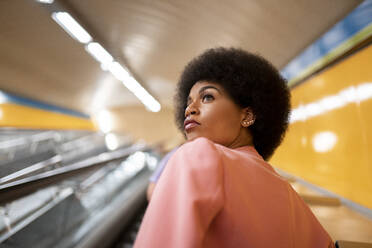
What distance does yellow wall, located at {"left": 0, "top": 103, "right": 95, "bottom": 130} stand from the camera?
7.75 meters

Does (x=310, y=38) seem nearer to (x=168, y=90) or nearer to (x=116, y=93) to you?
(x=168, y=90)

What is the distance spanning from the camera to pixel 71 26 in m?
5.27

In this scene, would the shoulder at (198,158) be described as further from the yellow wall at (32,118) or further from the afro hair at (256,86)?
the yellow wall at (32,118)

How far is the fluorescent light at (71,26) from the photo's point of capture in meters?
4.87

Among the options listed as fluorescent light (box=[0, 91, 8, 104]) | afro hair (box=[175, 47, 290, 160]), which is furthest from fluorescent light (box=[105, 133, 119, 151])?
afro hair (box=[175, 47, 290, 160])

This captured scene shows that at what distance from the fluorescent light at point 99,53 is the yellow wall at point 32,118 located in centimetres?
373

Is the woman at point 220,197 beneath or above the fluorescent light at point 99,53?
beneath

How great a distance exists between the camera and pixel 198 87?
1.29 meters

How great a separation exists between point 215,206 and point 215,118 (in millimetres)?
560

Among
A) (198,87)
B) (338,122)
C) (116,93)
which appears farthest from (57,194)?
(116,93)

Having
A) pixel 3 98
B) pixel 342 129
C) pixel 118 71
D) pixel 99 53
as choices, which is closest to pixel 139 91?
pixel 118 71

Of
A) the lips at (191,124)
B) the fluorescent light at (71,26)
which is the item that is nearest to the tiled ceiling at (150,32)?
the fluorescent light at (71,26)

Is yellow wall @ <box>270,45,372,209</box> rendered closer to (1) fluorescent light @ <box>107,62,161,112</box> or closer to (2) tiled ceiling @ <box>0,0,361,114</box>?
(2) tiled ceiling @ <box>0,0,361,114</box>

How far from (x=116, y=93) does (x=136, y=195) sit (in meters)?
8.70
